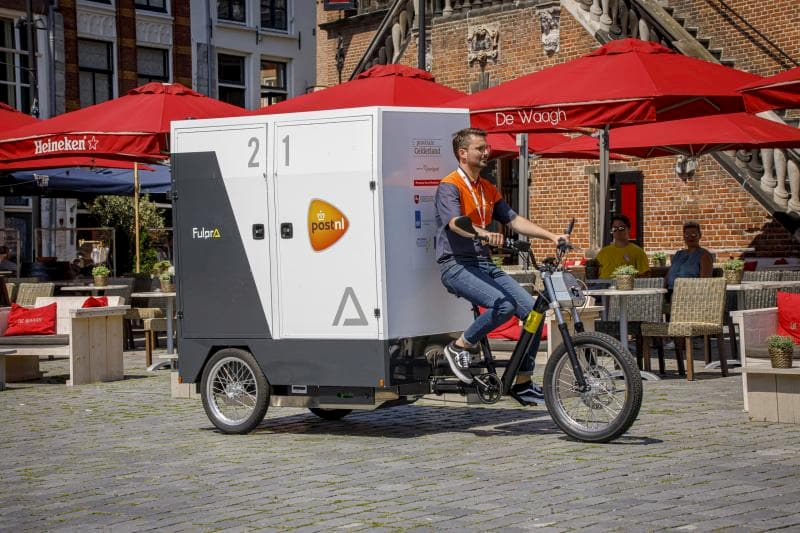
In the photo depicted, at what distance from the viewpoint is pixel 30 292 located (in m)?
16.4

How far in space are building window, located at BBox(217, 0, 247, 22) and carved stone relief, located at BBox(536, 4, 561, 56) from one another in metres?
22.0

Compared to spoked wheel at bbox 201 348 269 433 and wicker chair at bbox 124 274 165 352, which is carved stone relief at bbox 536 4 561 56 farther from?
spoked wheel at bbox 201 348 269 433

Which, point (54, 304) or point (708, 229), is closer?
point (54, 304)

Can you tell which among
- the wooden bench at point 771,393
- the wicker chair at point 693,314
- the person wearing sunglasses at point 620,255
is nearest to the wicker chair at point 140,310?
the person wearing sunglasses at point 620,255

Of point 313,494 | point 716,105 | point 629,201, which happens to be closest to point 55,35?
point 629,201

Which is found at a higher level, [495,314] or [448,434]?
[495,314]

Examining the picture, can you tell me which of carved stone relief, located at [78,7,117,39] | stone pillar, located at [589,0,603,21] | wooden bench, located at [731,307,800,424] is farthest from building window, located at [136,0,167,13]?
wooden bench, located at [731,307,800,424]

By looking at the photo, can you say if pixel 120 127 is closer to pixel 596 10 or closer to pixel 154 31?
pixel 596 10

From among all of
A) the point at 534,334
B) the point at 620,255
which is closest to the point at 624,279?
the point at 620,255

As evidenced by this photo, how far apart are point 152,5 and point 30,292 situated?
27.3 meters

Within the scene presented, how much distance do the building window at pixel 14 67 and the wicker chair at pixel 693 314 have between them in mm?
27296

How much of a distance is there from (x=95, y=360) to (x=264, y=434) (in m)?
4.90

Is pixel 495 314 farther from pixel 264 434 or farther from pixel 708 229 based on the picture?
pixel 708 229

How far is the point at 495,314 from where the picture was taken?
894cm
